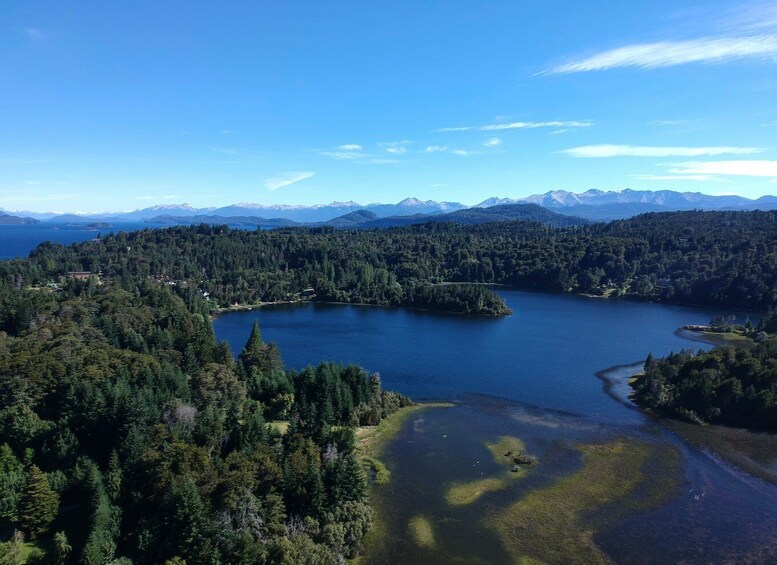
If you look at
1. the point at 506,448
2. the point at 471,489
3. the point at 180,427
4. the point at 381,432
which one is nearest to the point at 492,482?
the point at 471,489

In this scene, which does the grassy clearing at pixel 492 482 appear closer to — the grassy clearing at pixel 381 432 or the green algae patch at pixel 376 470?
the green algae patch at pixel 376 470

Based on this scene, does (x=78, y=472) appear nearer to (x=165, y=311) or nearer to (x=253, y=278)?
(x=165, y=311)

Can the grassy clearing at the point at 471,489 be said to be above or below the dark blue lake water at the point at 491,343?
above

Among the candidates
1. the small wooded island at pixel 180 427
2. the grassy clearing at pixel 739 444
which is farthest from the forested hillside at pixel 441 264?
the grassy clearing at pixel 739 444

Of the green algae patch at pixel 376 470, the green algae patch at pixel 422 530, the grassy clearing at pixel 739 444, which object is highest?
the green algae patch at pixel 376 470

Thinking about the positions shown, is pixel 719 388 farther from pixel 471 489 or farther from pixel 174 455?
pixel 174 455

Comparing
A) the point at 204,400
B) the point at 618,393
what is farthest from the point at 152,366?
the point at 618,393
